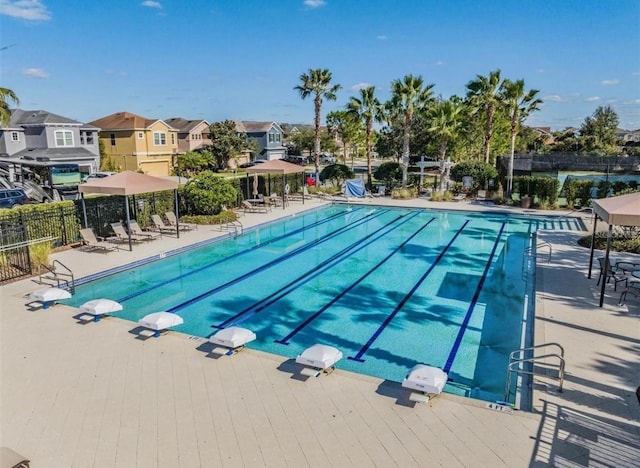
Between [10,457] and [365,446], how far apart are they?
3.77m

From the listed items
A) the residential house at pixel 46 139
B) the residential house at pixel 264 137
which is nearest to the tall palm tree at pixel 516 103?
the residential house at pixel 46 139

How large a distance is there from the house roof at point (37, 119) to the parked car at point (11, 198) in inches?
599

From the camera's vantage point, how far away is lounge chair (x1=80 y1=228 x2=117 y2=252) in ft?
49.0

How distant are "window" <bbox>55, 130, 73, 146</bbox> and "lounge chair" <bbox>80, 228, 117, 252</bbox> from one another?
2457 cm

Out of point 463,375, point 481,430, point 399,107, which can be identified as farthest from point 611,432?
point 399,107

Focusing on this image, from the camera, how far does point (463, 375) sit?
8.09 meters

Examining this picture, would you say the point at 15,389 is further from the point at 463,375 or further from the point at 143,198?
the point at 143,198

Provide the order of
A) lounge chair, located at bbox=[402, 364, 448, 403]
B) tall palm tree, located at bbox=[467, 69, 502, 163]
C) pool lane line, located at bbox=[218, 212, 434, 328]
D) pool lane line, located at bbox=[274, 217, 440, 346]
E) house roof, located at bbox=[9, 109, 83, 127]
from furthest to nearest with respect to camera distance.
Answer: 1. house roof, located at bbox=[9, 109, 83, 127]
2. tall palm tree, located at bbox=[467, 69, 502, 163]
3. pool lane line, located at bbox=[218, 212, 434, 328]
4. pool lane line, located at bbox=[274, 217, 440, 346]
5. lounge chair, located at bbox=[402, 364, 448, 403]

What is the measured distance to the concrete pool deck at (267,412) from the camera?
17.2ft

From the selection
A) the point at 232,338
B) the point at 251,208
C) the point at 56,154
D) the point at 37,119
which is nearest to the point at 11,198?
the point at 251,208

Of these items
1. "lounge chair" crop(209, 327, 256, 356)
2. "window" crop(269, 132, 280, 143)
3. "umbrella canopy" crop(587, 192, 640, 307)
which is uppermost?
"window" crop(269, 132, 280, 143)

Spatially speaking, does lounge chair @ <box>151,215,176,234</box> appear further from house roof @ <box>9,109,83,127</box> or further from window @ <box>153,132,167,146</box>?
window @ <box>153,132,167,146</box>

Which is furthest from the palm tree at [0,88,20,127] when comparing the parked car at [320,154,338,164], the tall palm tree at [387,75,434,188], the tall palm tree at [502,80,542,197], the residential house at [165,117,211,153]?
the parked car at [320,154,338,164]

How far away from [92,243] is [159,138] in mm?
33481
